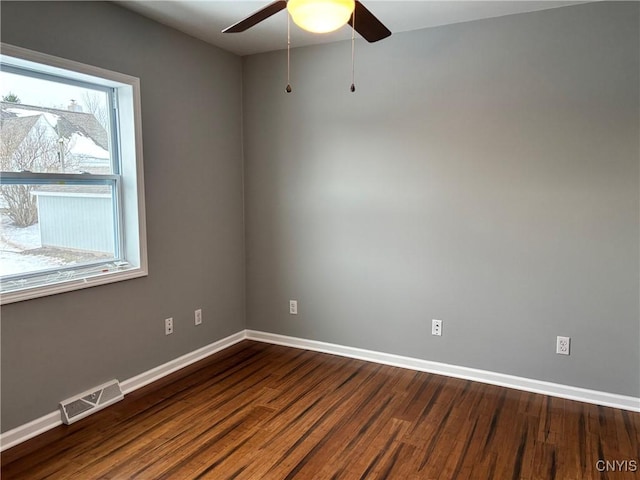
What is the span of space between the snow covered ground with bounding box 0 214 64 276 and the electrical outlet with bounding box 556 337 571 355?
3.34 meters

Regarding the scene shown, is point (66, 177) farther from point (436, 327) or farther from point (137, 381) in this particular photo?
point (436, 327)

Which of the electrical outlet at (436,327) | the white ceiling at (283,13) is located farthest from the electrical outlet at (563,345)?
the white ceiling at (283,13)

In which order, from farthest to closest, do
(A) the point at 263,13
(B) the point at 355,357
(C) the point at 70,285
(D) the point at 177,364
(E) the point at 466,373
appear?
(B) the point at 355,357 → (D) the point at 177,364 → (E) the point at 466,373 → (C) the point at 70,285 → (A) the point at 263,13

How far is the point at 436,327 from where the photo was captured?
3.43 m

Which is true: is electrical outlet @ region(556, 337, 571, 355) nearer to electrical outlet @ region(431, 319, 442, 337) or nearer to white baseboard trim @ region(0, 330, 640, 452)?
white baseboard trim @ region(0, 330, 640, 452)

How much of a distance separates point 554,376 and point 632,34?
7.31 feet

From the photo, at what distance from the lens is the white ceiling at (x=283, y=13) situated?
281 centimetres

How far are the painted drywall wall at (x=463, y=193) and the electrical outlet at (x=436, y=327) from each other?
1.3 inches

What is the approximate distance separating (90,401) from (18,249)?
103 centimetres

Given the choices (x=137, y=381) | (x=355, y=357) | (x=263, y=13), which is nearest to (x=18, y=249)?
(x=137, y=381)

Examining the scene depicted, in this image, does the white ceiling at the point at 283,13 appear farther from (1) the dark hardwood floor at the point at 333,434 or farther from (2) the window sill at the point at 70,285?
(1) the dark hardwood floor at the point at 333,434

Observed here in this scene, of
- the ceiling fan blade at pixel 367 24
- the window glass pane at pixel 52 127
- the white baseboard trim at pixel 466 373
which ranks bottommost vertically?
the white baseboard trim at pixel 466 373

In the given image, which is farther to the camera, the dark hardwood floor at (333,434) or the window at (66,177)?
the window at (66,177)

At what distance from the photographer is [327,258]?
381 cm
